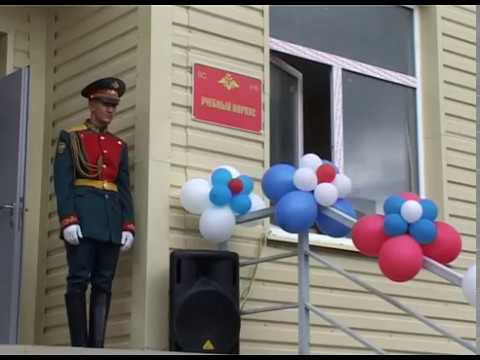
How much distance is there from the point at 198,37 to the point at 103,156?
42.2 inches

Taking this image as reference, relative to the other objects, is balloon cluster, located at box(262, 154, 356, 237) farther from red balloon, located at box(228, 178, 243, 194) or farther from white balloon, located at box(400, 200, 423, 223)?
white balloon, located at box(400, 200, 423, 223)

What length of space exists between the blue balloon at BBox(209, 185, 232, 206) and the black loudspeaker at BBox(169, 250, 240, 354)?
29 centimetres

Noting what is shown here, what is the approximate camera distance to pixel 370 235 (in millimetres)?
5637

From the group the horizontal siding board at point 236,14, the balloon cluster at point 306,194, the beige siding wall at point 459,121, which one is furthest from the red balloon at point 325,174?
the beige siding wall at point 459,121

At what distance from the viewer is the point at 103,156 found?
6148 mm

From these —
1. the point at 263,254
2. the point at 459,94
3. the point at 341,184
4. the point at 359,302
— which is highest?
the point at 459,94

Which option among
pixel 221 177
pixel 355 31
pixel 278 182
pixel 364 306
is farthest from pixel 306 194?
pixel 355 31

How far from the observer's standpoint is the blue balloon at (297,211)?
5.89m

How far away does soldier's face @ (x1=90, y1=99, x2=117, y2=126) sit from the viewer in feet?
20.5

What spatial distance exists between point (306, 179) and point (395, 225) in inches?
24.8

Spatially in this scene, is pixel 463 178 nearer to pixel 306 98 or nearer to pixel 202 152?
pixel 306 98

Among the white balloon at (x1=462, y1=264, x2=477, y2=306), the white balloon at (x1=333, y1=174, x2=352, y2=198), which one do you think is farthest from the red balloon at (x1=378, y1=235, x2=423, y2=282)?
the white balloon at (x1=333, y1=174, x2=352, y2=198)

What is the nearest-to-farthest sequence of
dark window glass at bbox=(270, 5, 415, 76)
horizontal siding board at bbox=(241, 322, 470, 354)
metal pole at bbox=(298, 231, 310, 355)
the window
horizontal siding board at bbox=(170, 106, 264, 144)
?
1. metal pole at bbox=(298, 231, 310, 355)
2. horizontal siding board at bbox=(170, 106, 264, 144)
3. horizontal siding board at bbox=(241, 322, 470, 354)
4. the window
5. dark window glass at bbox=(270, 5, 415, 76)

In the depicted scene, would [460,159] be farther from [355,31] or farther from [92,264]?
[92,264]
